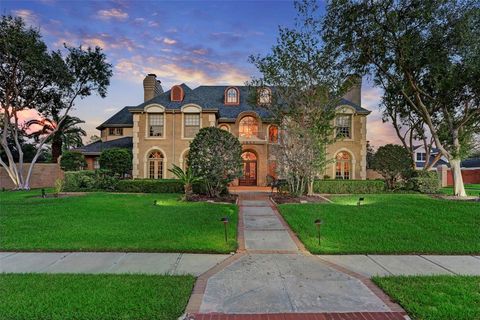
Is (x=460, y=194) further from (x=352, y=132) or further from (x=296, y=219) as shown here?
(x=296, y=219)

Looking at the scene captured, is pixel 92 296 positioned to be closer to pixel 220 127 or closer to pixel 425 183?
pixel 220 127

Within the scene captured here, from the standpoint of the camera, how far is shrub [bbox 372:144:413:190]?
16.8 metres

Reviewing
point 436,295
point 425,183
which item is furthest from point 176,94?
point 436,295

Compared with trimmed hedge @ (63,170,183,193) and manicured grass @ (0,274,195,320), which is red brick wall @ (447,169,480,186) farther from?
manicured grass @ (0,274,195,320)

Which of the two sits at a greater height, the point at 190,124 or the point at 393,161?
the point at 190,124

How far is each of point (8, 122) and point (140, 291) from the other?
→ 937 inches

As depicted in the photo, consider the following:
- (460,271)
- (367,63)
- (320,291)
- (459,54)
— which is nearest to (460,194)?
(459,54)

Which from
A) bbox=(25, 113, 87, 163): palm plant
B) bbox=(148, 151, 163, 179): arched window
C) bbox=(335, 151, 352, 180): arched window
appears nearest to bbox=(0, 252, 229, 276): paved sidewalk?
bbox=(148, 151, 163, 179): arched window

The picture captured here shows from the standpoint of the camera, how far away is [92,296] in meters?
3.65

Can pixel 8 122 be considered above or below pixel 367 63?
below

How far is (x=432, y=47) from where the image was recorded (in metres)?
13.3

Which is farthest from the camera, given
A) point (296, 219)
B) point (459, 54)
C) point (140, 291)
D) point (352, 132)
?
point (352, 132)

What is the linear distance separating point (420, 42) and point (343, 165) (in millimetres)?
11125

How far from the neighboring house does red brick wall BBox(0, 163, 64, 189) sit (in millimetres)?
3057
